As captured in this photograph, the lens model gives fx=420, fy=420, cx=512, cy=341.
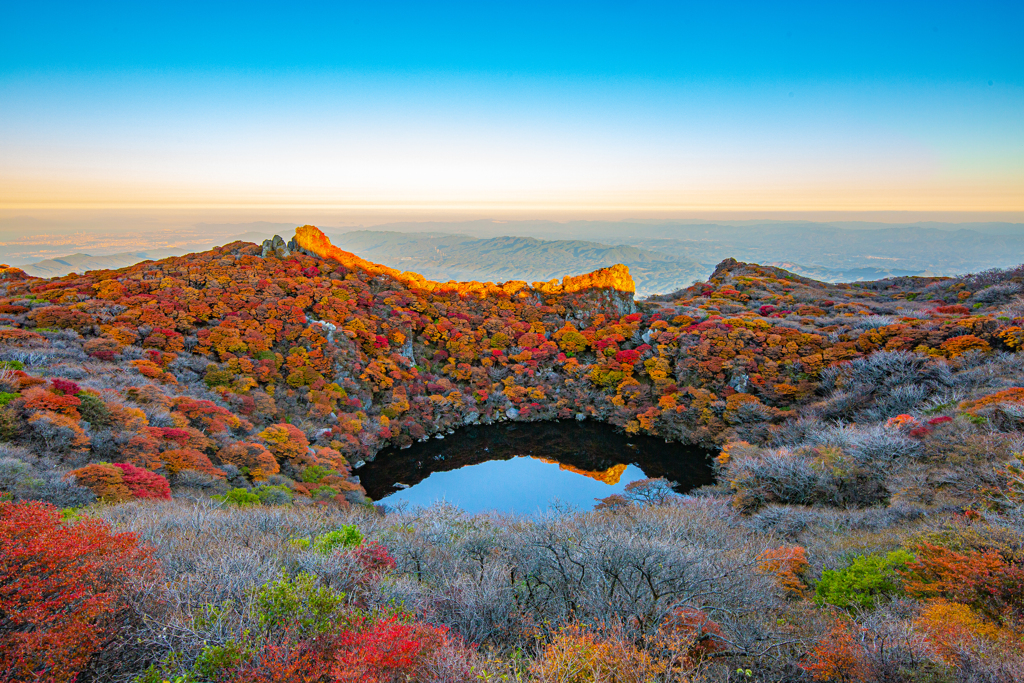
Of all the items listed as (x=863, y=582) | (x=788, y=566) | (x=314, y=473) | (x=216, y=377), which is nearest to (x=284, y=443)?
(x=314, y=473)

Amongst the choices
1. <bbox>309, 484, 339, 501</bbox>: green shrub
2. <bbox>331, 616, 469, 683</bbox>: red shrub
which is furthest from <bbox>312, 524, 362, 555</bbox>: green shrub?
<bbox>309, 484, 339, 501</bbox>: green shrub

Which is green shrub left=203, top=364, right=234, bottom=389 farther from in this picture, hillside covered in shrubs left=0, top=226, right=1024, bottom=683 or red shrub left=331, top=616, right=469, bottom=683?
red shrub left=331, top=616, right=469, bottom=683

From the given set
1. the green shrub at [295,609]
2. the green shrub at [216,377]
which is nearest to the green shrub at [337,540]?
the green shrub at [295,609]

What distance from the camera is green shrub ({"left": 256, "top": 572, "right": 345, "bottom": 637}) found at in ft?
21.7

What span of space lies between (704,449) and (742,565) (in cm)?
2307

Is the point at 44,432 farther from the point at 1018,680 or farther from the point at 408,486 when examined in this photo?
the point at 1018,680

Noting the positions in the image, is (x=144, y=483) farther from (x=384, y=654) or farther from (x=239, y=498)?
(x=384, y=654)

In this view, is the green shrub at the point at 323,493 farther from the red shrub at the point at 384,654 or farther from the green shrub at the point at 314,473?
the red shrub at the point at 384,654

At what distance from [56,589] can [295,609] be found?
323 centimetres

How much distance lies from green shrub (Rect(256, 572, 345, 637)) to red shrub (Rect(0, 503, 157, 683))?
1.93 meters

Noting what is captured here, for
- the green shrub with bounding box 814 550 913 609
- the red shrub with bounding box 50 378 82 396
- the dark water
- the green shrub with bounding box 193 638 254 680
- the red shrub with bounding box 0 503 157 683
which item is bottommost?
the dark water

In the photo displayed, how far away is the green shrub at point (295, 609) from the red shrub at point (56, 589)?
193 centimetres

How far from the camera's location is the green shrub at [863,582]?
10211 mm

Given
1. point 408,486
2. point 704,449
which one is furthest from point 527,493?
point 704,449
